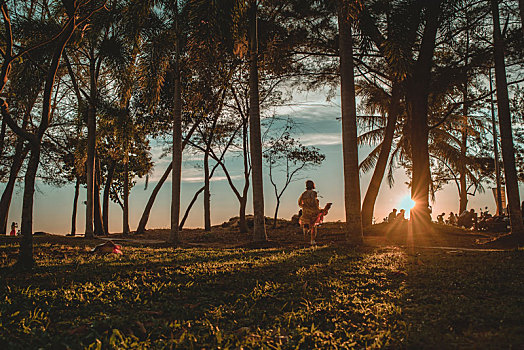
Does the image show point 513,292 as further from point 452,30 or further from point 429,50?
point 452,30

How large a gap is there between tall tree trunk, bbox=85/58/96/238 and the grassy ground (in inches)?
404

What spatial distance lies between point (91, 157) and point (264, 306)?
1493 cm

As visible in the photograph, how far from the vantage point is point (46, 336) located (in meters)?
3.60

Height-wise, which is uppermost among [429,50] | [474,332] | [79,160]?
[429,50]

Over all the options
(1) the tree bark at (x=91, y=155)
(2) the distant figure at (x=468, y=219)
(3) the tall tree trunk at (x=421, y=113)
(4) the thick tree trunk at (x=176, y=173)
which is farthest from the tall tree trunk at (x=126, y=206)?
(2) the distant figure at (x=468, y=219)

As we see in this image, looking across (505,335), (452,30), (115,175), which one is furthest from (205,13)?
(115,175)

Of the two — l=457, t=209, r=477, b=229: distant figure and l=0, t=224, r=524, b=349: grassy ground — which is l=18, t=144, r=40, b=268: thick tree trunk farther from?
l=457, t=209, r=477, b=229: distant figure

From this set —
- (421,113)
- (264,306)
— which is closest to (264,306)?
(264,306)

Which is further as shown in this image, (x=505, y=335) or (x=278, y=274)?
(x=278, y=274)

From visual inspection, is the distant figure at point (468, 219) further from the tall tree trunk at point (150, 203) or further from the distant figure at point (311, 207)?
the tall tree trunk at point (150, 203)

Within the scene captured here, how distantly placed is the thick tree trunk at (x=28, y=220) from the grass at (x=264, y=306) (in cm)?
33

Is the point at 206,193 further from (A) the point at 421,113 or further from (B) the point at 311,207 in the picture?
(A) the point at 421,113

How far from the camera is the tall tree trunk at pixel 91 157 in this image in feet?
55.9

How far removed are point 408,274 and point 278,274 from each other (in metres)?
2.11
